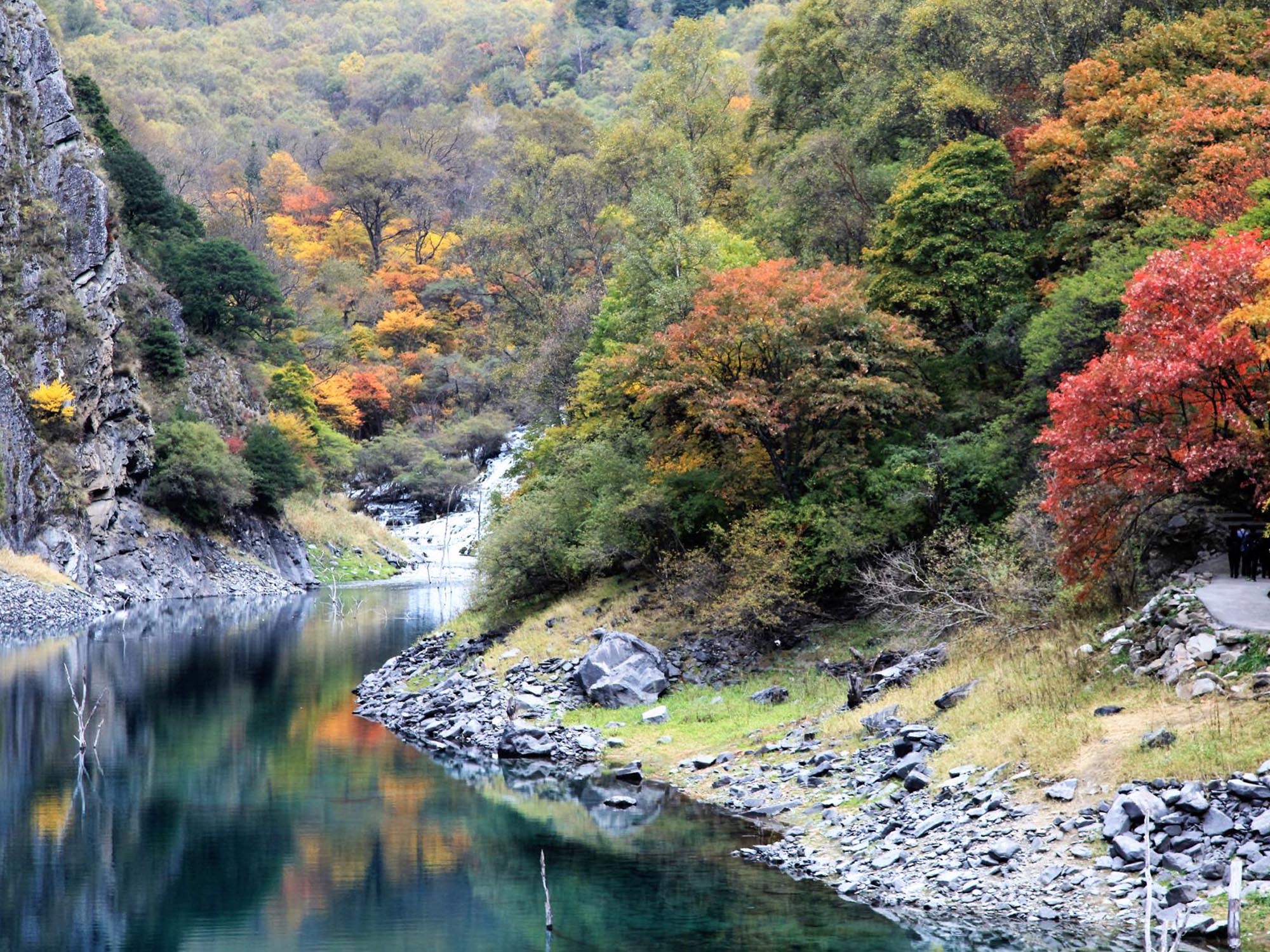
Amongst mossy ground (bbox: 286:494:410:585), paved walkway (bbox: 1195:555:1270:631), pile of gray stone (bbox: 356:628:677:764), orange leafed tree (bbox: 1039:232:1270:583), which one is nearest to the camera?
paved walkway (bbox: 1195:555:1270:631)

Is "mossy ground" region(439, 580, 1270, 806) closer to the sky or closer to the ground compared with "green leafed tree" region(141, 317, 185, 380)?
closer to the sky

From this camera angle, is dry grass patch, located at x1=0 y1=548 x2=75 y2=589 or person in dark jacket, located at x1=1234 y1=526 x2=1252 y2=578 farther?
dry grass patch, located at x1=0 y1=548 x2=75 y2=589

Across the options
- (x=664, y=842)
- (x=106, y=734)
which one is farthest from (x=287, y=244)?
(x=664, y=842)

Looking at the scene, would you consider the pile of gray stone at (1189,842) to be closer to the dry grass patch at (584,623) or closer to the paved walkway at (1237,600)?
the paved walkway at (1237,600)

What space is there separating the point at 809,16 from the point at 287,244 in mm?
68415

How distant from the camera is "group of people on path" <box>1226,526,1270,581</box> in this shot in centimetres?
1939

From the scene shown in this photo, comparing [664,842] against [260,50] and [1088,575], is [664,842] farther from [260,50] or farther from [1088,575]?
[260,50]

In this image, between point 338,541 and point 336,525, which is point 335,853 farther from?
point 336,525

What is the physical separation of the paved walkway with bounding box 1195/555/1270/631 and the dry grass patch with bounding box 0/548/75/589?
47590mm

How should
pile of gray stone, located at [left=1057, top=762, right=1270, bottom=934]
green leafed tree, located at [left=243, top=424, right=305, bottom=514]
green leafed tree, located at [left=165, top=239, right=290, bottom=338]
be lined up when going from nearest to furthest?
pile of gray stone, located at [left=1057, top=762, right=1270, bottom=934]
green leafed tree, located at [left=243, top=424, right=305, bottom=514]
green leafed tree, located at [left=165, top=239, right=290, bottom=338]

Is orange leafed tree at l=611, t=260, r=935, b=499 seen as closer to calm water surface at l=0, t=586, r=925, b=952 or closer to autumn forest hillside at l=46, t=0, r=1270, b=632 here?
autumn forest hillside at l=46, t=0, r=1270, b=632

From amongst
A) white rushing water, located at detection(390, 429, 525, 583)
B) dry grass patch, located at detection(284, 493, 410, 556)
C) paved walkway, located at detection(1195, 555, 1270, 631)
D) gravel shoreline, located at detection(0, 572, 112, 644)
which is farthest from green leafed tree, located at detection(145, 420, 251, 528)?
paved walkway, located at detection(1195, 555, 1270, 631)

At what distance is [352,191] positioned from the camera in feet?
351

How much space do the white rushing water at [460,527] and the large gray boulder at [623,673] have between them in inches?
2122
